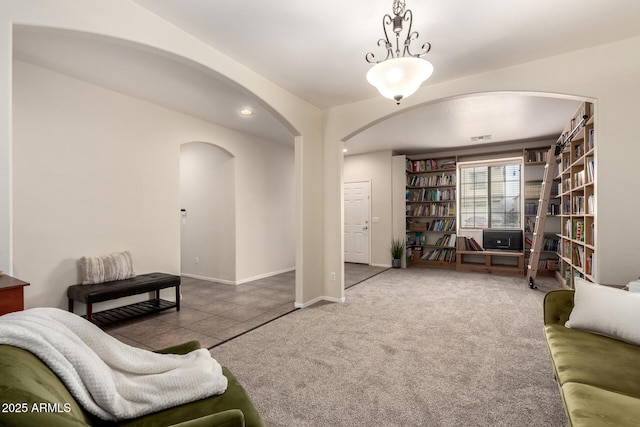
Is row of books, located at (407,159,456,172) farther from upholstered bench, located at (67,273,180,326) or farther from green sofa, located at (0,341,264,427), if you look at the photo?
green sofa, located at (0,341,264,427)

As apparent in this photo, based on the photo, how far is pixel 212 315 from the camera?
3656 millimetres

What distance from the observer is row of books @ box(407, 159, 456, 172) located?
6.91 meters

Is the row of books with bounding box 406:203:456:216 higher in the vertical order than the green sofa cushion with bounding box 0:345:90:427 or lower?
higher

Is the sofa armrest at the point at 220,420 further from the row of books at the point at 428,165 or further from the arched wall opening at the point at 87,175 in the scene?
the row of books at the point at 428,165

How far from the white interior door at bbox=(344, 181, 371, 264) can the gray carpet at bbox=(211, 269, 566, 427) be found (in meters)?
3.20

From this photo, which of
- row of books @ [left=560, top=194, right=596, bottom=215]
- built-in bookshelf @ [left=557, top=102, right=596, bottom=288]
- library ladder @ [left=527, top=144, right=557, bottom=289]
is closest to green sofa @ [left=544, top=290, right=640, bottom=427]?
built-in bookshelf @ [left=557, top=102, right=596, bottom=288]

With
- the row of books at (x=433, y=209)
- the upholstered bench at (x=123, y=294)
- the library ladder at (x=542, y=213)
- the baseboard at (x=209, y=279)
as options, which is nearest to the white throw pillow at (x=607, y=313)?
the library ladder at (x=542, y=213)

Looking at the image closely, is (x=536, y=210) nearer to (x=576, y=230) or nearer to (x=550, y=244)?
(x=550, y=244)

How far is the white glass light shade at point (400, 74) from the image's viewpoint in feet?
6.50

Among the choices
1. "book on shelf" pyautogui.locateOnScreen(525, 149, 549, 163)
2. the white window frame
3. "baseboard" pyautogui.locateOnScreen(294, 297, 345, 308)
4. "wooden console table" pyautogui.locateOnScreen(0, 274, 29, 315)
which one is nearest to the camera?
"wooden console table" pyautogui.locateOnScreen(0, 274, 29, 315)

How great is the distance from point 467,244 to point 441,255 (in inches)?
23.2

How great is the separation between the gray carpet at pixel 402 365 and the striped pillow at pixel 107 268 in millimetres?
1688

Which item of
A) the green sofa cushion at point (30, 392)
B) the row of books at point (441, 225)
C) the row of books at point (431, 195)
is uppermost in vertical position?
the row of books at point (431, 195)

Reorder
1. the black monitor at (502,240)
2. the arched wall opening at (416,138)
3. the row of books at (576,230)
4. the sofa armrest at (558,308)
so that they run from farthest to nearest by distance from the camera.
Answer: the black monitor at (502,240) → the arched wall opening at (416,138) → the row of books at (576,230) → the sofa armrest at (558,308)
